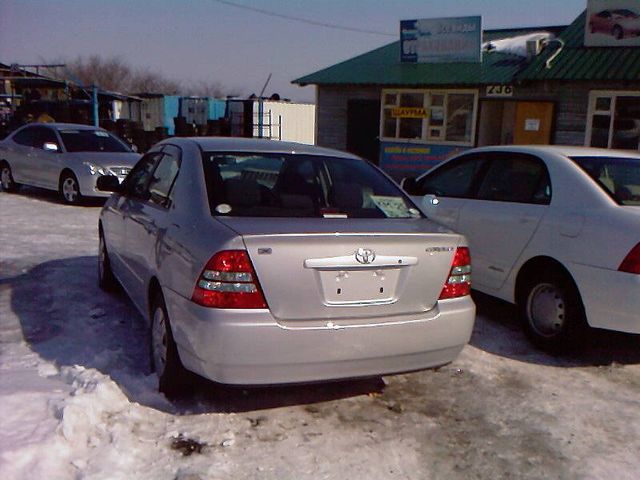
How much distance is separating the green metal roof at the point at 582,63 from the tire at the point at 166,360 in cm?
1310

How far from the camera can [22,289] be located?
6035 mm

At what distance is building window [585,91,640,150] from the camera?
48.4 ft

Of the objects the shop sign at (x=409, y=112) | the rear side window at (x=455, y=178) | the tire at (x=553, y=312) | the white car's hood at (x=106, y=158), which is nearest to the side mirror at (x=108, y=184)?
the rear side window at (x=455, y=178)

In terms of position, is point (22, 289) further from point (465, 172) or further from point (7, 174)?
point (7, 174)

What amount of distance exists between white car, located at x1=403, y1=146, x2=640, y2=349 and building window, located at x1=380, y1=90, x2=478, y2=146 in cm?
1217

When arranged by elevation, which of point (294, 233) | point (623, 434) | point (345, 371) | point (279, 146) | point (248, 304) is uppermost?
point (279, 146)

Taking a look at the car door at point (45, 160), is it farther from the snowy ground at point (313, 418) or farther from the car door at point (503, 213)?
the car door at point (503, 213)

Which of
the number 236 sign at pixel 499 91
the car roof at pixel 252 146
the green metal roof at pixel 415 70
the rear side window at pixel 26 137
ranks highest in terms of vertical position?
the green metal roof at pixel 415 70

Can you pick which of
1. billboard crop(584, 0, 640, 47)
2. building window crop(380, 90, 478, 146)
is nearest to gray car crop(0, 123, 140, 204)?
building window crop(380, 90, 478, 146)

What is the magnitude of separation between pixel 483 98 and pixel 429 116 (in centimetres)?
165

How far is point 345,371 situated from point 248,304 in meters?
0.63

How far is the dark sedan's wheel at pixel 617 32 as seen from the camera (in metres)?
15.0

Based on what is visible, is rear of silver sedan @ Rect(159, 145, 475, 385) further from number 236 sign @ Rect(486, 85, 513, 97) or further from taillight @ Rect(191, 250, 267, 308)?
number 236 sign @ Rect(486, 85, 513, 97)

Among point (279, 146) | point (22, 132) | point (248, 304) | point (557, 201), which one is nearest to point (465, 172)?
point (557, 201)
